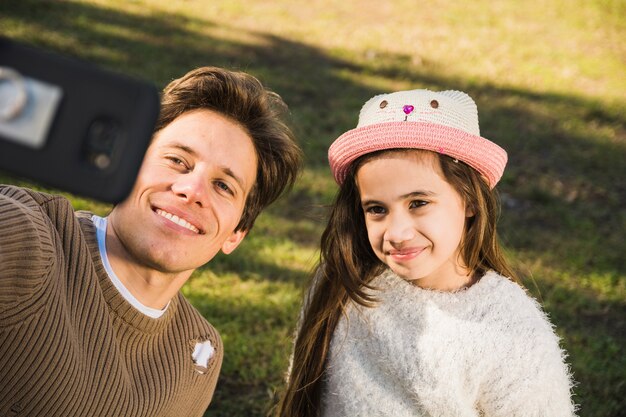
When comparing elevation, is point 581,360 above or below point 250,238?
above

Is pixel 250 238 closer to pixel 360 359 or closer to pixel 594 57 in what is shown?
pixel 360 359

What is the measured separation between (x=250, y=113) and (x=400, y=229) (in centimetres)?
69

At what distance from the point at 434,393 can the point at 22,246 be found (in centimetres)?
152

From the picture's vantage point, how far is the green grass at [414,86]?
4.23 metres

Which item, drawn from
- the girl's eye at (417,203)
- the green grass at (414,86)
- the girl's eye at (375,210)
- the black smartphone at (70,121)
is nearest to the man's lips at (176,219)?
the girl's eye at (375,210)

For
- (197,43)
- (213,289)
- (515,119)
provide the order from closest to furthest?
(213,289) < (515,119) < (197,43)

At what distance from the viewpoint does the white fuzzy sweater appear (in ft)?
8.55

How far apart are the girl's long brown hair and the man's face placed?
455mm

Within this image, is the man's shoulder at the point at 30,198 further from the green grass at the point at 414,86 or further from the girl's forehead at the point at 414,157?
the green grass at the point at 414,86

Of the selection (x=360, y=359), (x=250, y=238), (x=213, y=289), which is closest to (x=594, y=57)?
(x=250, y=238)

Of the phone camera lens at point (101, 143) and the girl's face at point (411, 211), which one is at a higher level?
the phone camera lens at point (101, 143)

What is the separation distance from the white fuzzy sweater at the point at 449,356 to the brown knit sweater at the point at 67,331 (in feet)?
2.34

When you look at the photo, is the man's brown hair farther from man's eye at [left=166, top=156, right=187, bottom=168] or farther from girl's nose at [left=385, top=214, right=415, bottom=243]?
girl's nose at [left=385, top=214, right=415, bottom=243]

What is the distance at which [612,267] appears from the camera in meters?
5.08
